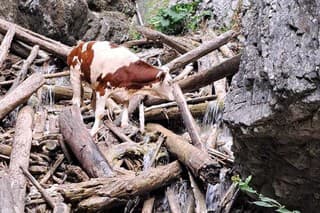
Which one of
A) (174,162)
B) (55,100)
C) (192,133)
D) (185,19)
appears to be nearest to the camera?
(174,162)

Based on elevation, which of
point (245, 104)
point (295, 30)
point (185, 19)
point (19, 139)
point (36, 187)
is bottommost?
point (36, 187)

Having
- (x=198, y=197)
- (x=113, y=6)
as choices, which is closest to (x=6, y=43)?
(x=113, y=6)

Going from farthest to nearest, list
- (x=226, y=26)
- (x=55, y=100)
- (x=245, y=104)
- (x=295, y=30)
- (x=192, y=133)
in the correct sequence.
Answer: (x=226, y=26) → (x=55, y=100) → (x=192, y=133) → (x=245, y=104) → (x=295, y=30)

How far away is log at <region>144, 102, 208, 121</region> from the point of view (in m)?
7.31

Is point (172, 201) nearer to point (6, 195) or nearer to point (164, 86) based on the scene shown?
point (6, 195)

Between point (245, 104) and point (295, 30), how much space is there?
0.83m

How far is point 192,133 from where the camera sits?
6.20m

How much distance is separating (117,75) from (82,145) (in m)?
1.20

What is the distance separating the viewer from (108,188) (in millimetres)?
4906

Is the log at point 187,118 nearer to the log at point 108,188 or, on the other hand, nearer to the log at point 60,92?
the log at point 108,188

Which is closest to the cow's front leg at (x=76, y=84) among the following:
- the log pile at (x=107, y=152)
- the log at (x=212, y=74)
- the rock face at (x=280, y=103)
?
the log pile at (x=107, y=152)

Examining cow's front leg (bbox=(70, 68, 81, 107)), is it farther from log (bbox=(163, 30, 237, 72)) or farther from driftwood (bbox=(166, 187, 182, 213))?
driftwood (bbox=(166, 187, 182, 213))

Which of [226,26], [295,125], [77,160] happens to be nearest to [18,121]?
[77,160]

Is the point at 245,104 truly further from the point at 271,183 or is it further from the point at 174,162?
the point at 174,162
